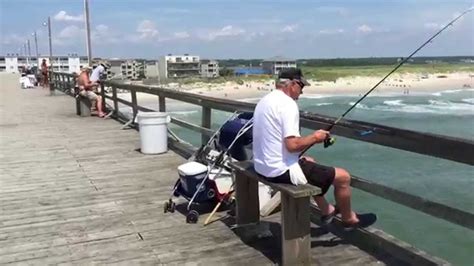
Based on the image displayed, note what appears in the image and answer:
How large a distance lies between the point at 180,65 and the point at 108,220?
109 metres

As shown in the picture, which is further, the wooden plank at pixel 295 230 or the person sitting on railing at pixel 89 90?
the person sitting on railing at pixel 89 90

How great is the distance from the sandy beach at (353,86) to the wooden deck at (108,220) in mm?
64419

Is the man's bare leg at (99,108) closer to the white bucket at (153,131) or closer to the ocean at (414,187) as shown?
the ocean at (414,187)

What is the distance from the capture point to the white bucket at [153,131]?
24.2ft

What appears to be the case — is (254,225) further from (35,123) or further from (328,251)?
(35,123)

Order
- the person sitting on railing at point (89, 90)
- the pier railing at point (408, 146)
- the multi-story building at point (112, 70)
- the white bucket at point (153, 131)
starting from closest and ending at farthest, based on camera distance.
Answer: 1. the pier railing at point (408, 146)
2. the white bucket at point (153, 131)
3. the person sitting on railing at point (89, 90)
4. the multi-story building at point (112, 70)

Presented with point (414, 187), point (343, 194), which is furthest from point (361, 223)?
point (414, 187)

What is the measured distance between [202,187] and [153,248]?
0.76 m

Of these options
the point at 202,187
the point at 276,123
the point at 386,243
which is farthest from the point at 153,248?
the point at 386,243

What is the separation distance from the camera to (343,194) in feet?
11.7

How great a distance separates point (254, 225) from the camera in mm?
4117

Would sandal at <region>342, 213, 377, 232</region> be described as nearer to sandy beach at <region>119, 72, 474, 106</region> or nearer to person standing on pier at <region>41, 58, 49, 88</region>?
person standing on pier at <region>41, 58, 49, 88</region>

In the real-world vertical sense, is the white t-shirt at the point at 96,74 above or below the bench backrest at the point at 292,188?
above

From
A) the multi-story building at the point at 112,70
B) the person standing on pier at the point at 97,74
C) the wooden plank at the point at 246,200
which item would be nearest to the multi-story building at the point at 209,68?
the multi-story building at the point at 112,70
